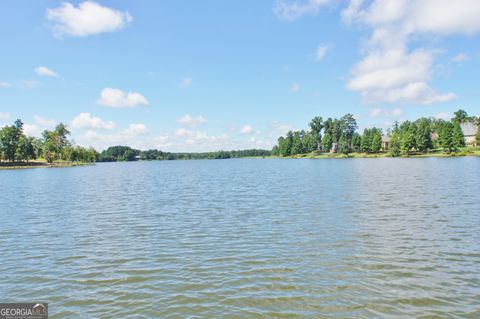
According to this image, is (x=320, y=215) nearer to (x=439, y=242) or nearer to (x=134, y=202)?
(x=439, y=242)

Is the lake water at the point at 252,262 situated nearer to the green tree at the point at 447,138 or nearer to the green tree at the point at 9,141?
the green tree at the point at 447,138

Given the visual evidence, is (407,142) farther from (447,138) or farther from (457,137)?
(457,137)

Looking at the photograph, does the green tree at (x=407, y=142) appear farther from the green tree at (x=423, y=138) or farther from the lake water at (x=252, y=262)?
the lake water at (x=252, y=262)

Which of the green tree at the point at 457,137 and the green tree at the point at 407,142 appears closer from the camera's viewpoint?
the green tree at the point at 457,137

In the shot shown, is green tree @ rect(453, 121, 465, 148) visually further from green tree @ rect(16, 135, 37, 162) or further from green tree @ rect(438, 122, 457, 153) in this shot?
green tree @ rect(16, 135, 37, 162)

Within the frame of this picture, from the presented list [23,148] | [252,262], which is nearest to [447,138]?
[252,262]

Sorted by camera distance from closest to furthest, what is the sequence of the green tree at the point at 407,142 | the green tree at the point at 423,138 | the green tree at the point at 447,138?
1. the green tree at the point at 447,138
2. the green tree at the point at 407,142
3. the green tree at the point at 423,138

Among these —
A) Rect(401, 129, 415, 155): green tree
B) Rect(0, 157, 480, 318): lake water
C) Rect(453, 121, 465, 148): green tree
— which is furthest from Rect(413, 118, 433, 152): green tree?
Rect(0, 157, 480, 318): lake water

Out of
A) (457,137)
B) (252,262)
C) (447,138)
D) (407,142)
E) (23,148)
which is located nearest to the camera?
(252,262)

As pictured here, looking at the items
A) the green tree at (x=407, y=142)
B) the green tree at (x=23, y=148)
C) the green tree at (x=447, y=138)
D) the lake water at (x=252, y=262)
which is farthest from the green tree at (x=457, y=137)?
the green tree at (x=23, y=148)

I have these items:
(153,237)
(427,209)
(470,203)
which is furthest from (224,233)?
(470,203)

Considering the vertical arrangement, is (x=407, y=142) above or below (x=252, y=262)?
above

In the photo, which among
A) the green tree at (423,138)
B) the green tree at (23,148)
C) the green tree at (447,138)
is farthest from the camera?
the green tree at (423,138)

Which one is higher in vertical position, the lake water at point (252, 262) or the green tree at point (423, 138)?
the green tree at point (423, 138)
